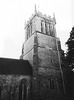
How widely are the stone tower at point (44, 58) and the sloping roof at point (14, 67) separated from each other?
4.19ft

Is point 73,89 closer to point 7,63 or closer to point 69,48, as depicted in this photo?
point 69,48

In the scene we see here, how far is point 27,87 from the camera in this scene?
21.0 meters

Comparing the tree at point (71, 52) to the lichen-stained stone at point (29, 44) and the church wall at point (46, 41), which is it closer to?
the church wall at point (46, 41)

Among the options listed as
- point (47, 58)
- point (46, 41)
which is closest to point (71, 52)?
point (47, 58)

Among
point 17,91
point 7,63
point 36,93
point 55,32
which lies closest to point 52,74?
point 36,93

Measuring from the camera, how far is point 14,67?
22.5 m

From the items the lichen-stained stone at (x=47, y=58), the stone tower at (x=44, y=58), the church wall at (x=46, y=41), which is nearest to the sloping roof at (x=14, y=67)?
the stone tower at (x=44, y=58)

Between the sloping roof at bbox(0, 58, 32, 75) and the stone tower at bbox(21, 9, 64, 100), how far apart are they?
50.3 inches

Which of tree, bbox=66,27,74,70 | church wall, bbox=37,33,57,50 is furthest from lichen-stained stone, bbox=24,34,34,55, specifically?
tree, bbox=66,27,74,70

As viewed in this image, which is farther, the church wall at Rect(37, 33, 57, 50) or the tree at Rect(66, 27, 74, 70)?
the church wall at Rect(37, 33, 57, 50)

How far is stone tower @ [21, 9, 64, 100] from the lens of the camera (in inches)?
835

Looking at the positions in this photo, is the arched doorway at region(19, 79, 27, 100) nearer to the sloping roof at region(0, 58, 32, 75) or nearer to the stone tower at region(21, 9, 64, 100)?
the sloping roof at region(0, 58, 32, 75)

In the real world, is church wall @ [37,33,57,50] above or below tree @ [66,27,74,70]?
above

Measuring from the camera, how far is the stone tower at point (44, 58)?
21.2 meters
